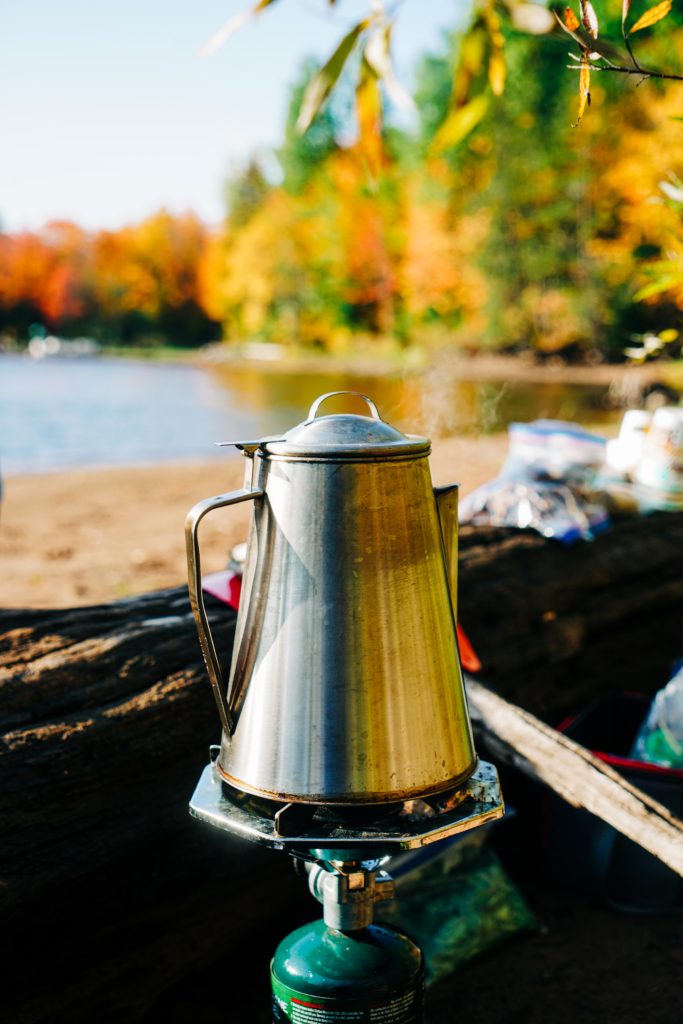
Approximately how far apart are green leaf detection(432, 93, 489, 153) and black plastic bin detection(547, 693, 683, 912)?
1729mm

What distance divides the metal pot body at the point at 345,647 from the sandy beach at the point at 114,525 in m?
3.24

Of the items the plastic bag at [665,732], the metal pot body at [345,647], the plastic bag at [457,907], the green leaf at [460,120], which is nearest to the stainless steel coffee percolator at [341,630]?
the metal pot body at [345,647]

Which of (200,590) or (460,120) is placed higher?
(460,120)

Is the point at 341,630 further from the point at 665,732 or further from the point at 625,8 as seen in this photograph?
the point at 665,732

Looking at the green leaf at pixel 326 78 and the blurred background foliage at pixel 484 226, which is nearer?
the green leaf at pixel 326 78

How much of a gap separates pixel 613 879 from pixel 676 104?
24928mm

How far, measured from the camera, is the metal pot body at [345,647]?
139 cm

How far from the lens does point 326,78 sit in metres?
1.90

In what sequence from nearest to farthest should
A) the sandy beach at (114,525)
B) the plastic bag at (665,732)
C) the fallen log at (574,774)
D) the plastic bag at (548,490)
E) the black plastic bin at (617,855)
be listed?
the fallen log at (574,774)
the black plastic bin at (617,855)
the plastic bag at (665,732)
the plastic bag at (548,490)
the sandy beach at (114,525)

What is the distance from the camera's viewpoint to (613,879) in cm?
268

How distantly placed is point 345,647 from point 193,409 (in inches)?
902

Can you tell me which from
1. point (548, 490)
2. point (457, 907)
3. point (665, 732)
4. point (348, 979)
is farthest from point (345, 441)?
point (548, 490)

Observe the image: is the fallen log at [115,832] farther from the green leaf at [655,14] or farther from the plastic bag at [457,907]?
the green leaf at [655,14]

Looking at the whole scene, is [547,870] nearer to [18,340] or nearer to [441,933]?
[441,933]
